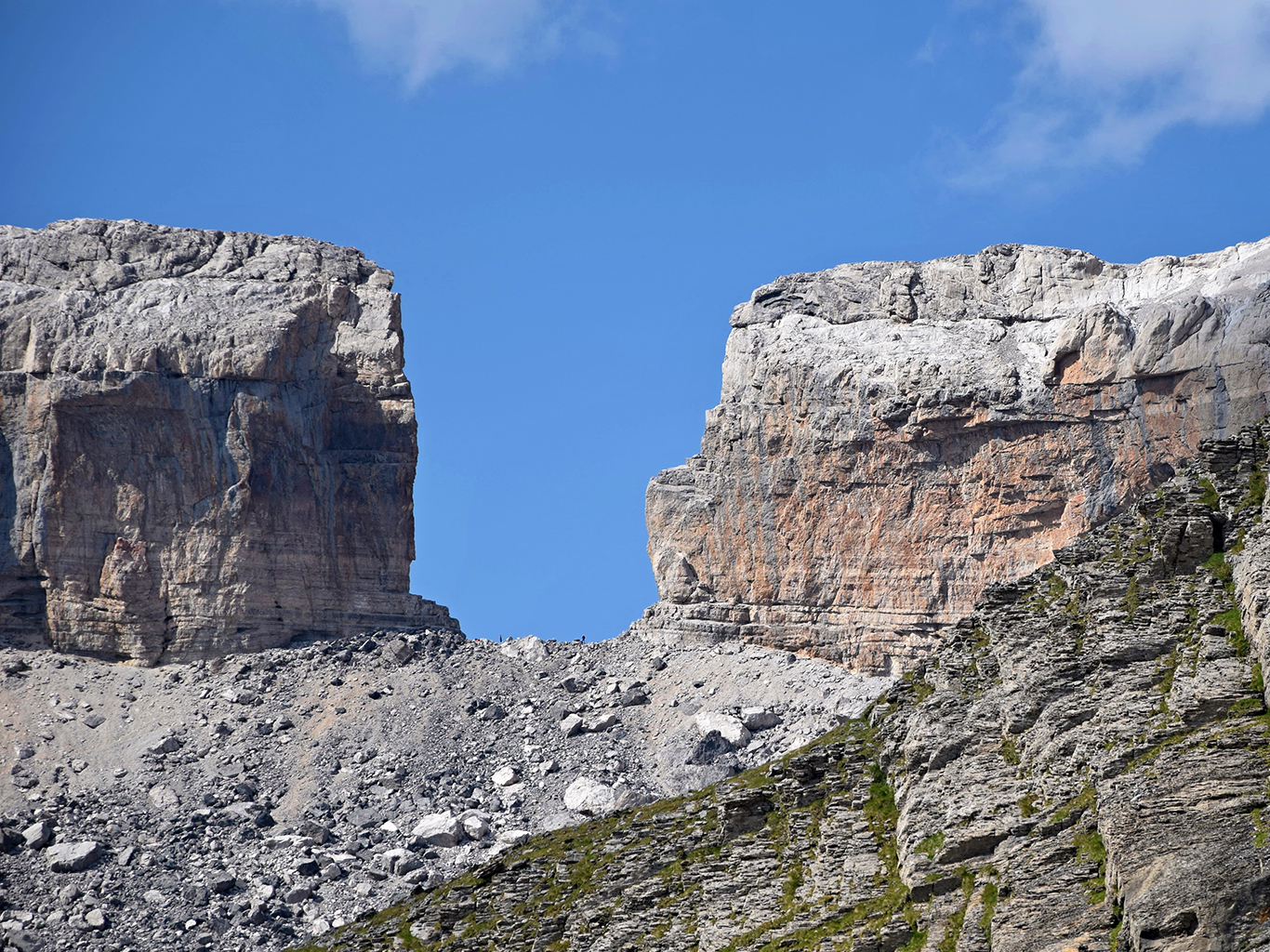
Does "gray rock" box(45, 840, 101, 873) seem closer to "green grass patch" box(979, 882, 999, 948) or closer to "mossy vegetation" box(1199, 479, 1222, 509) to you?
"mossy vegetation" box(1199, 479, 1222, 509)

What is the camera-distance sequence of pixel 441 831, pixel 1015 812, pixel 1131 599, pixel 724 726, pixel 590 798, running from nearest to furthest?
1. pixel 1015 812
2. pixel 1131 599
3. pixel 441 831
4. pixel 590 798
5. pixel 724 726

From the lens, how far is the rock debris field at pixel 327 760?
263 feet

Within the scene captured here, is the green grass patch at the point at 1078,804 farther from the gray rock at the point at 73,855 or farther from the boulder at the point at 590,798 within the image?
the gray rock at the point at 73,855

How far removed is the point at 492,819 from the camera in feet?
279

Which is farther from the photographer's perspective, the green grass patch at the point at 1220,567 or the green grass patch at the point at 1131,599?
the green grass patch at the point at 1131,599

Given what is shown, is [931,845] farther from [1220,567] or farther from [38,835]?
[38,835]

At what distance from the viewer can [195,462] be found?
10681 cm

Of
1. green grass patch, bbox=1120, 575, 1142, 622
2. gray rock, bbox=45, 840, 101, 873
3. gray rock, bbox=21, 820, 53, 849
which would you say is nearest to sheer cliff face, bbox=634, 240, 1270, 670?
gray rock, bbox=45, 840, 101, 873

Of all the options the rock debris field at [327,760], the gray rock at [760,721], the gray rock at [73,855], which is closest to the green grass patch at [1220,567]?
the rock debris field at [327,760]

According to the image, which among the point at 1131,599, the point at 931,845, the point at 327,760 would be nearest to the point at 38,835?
the point at 327,760

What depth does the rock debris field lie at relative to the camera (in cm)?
8012

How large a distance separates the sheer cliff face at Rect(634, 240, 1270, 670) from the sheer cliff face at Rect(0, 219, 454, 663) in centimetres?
1864

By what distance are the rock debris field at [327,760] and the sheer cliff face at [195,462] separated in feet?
10.5

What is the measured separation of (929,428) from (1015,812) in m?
58.0
